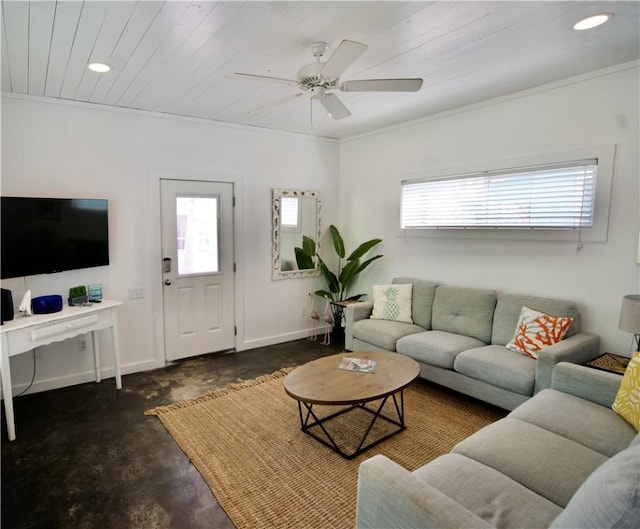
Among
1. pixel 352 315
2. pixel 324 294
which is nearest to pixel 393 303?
pixel 352 315

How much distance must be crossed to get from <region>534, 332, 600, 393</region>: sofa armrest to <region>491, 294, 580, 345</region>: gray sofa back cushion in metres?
0.14

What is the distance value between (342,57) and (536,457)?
2.10 m

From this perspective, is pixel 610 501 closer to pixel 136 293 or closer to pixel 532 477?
pixel 532 477

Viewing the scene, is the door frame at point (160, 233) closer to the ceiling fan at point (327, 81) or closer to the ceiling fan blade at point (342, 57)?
the ceiling fan at point (327, 81)

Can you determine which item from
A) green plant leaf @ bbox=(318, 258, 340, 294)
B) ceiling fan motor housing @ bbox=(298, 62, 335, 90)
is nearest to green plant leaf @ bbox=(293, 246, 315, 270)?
green plant leaf @ bbox=(318, 258, 340, 294)

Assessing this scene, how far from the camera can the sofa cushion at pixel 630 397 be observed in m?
1.89

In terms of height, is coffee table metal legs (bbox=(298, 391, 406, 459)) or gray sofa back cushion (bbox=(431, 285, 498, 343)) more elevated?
gray sofa back cushion (bbox=(431, 285, 498, 343))

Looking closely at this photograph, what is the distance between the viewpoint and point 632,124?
273cm

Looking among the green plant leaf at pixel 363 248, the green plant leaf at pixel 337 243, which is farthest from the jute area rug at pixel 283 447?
the green plant leaf at pixel 337 243

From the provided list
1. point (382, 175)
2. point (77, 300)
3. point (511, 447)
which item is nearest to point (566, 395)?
point (511, 447)

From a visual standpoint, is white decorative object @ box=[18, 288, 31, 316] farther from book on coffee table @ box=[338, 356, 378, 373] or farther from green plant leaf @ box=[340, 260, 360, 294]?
green plant leaf @ box=[340, 260, 360, 294]

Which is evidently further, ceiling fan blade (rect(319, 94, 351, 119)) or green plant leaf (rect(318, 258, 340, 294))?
green plant leaf (rect(318, 258, 340, 294))

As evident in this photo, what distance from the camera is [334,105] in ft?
8.68

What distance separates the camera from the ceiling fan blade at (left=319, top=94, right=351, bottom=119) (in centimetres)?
257
